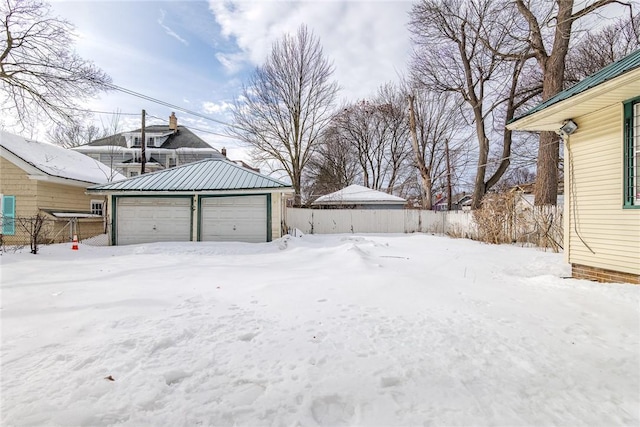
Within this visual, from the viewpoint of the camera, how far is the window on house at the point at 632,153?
4434mm

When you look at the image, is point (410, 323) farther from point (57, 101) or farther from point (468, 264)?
point (57, 101)

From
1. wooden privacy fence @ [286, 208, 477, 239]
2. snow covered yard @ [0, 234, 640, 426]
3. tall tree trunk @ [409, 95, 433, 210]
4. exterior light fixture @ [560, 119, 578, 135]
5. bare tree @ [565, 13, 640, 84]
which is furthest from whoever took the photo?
tall tree trunk @ [409, 95, 433, 210]

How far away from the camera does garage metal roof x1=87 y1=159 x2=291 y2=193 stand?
1110cm

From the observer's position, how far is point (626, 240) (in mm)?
4551

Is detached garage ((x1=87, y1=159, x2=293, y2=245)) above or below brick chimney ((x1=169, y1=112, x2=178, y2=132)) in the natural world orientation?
below

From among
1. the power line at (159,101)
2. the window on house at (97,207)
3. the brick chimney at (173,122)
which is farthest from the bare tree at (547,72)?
the brick chimney at (173,122)

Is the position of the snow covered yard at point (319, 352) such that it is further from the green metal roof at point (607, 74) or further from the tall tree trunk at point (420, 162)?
the tall tree trunk at point (420, 162)

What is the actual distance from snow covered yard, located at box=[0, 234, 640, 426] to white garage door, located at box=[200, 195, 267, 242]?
619 centimetres

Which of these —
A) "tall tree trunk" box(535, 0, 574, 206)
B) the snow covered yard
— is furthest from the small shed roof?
"tall tree trunk" box(535, 0, 574, 206)

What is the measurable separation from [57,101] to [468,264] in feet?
60.1

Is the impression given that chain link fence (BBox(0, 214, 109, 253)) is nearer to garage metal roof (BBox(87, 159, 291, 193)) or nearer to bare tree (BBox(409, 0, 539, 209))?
garage metal roof (BBox(87, 159, 291, 193))

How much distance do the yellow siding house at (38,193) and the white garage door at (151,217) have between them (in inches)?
108

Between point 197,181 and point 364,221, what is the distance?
10006 millimetres

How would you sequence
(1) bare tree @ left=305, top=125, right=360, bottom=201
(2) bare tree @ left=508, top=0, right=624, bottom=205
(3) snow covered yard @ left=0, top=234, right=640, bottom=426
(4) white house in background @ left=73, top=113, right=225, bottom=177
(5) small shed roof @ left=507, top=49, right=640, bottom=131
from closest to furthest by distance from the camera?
(3) snow covered yard @ left=0, top=234, right=640, bottom=426, (5) small shed roof @ left=507, top=49, right=640, bottom=131, (2) bare tree @ left=508, top=0, right=624, bottom=205, (1) bare tree @ left=305, top=125, right=360, bottom=201, (4) white house in background @ left=73, top=113, right=225, bottom=177
